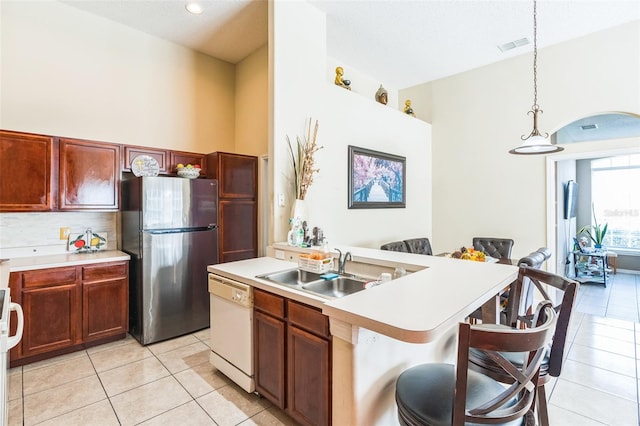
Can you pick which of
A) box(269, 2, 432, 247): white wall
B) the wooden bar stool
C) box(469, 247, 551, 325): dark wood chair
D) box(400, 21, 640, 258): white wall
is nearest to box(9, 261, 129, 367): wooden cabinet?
box(269, 2, 432, 247): white wall

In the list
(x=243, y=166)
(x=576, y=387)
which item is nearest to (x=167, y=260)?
(x=243, y=166)

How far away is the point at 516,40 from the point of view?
13.3ft

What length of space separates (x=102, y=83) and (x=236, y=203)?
77.6 inches

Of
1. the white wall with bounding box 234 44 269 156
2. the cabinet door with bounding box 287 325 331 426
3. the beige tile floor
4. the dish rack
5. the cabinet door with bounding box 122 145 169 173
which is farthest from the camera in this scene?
the white wall with bounding box 234 44 269 156

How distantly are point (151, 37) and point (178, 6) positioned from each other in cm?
81

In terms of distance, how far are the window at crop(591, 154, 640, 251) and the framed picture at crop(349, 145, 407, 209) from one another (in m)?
4.89

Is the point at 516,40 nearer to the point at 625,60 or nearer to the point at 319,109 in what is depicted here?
the point at 625,60

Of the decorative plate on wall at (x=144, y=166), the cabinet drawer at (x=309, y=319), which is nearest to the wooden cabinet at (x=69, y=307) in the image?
the decorative plate on wall at (x=144, y=166)

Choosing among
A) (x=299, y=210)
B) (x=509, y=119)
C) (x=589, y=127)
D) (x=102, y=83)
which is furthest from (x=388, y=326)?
(x=589, y=127)

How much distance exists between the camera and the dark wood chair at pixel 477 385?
1.01 m

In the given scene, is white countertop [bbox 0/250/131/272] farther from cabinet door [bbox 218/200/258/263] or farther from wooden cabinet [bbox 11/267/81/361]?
cabinet door [bbox 218/200/258/263]

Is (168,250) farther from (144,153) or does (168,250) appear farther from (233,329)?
(233,329)

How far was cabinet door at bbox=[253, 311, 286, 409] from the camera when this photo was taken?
1.96m

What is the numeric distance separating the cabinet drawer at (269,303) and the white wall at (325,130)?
3.43 ft
